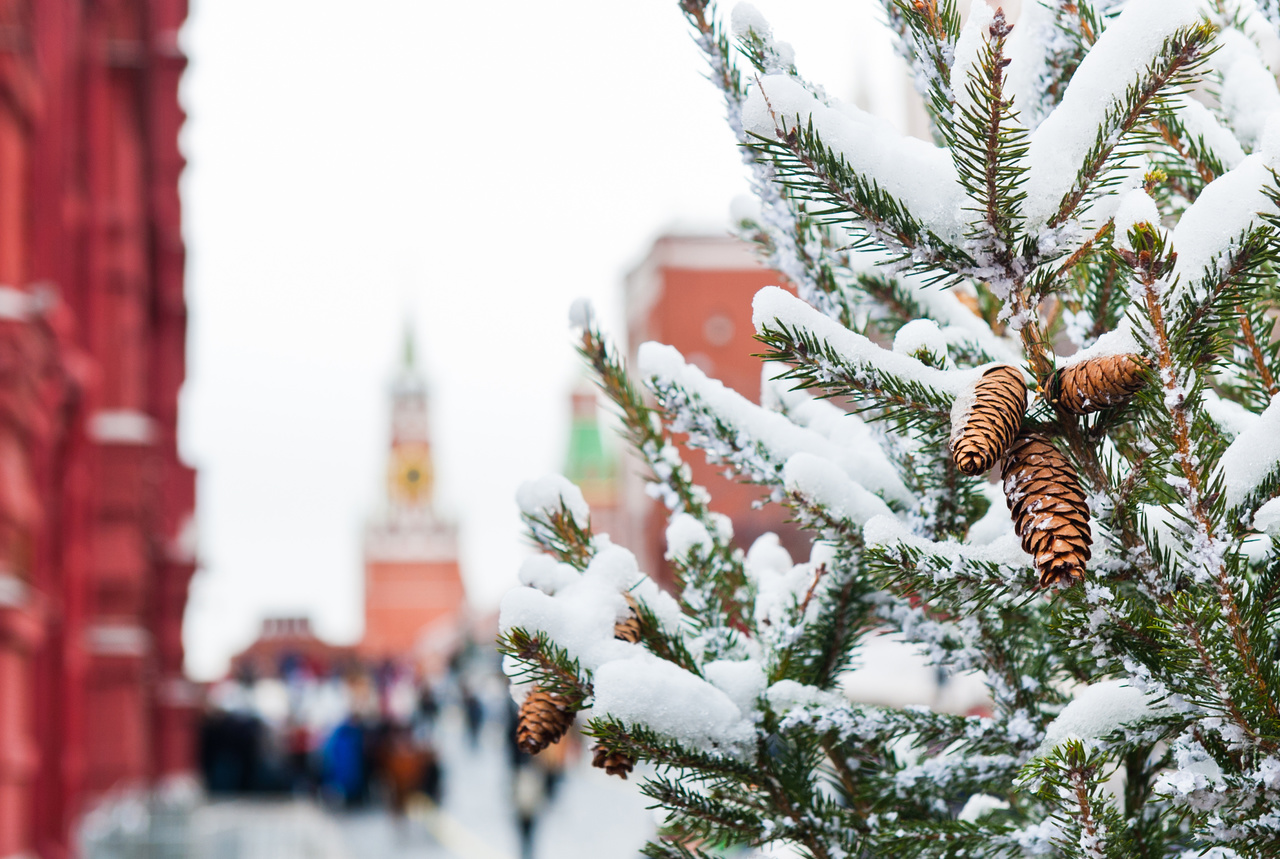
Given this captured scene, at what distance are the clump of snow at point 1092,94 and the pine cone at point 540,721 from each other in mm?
683

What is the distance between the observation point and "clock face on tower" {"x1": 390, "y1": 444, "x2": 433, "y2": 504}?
118812 millimetres

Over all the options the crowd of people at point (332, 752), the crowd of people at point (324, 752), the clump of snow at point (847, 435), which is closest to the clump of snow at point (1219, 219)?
the clump of snow at point (847, 435)

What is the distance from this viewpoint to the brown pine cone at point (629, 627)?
1.47 metres

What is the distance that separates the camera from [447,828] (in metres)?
18.2

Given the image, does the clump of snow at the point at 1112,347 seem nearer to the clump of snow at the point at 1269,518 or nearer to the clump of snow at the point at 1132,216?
the clump of snow at the point at 1132,216

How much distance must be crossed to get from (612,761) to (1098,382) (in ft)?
2.06

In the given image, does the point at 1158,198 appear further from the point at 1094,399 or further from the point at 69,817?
the point at 69,817

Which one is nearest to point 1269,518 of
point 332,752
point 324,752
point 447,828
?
point 447,828

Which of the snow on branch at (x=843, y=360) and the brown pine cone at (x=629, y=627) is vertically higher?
the snow on branch at (x=843, y=360)

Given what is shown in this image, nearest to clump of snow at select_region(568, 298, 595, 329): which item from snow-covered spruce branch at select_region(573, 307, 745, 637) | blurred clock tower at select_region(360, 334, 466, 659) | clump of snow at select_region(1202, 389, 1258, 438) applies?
snow-covered spruce branch at select_region(573, 307, 745, 637)

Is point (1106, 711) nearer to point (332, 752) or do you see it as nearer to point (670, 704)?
point (670, 704)

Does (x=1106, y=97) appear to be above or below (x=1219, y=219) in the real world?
above

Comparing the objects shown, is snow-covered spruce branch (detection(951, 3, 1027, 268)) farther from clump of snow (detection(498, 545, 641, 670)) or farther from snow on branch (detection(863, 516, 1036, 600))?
clump of snow (detection(498, 545, 641, 670))

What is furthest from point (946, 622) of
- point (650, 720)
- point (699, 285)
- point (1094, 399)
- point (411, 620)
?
point (411, 620)
